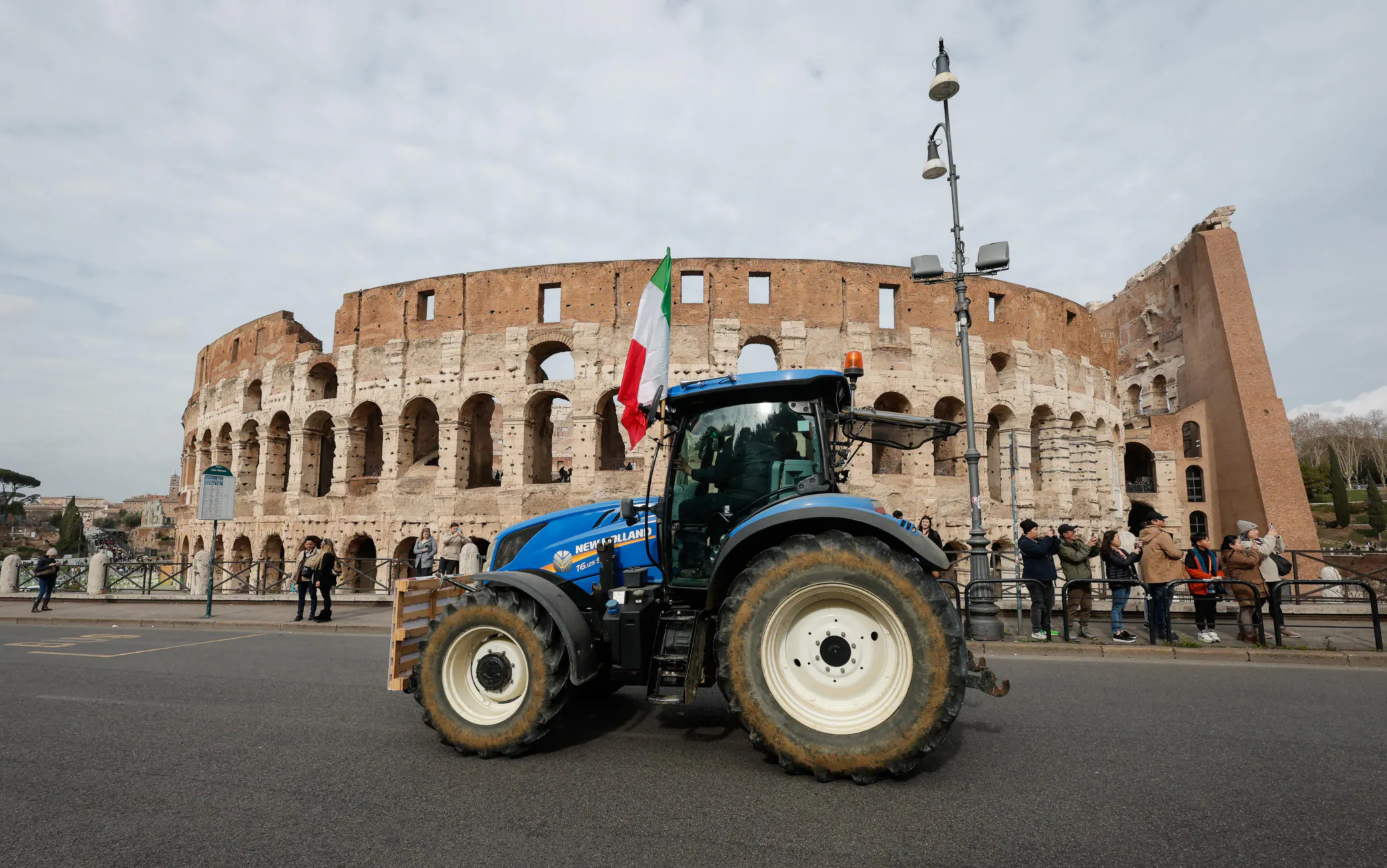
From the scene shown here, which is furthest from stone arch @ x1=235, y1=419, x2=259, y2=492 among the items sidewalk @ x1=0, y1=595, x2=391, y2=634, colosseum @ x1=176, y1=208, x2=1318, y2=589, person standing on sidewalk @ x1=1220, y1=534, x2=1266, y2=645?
person standing on sidewalk @ x1=1220, y1=534, x2=1266, y2=645

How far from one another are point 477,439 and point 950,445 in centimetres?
1585

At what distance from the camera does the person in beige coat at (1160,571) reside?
905cm

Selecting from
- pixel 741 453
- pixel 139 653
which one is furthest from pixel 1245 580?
pixel 139 653

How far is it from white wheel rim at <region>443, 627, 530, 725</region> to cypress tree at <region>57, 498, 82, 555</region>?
86.0 meters

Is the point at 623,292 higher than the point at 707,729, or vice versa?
the point at 623,292

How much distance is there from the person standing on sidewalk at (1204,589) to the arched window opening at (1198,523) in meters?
23.2

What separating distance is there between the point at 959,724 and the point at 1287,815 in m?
1.81

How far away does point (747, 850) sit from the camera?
2777 mm

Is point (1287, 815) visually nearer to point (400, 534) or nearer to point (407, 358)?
point (400, 534)

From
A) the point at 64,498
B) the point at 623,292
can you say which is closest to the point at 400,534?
the point at 623,292

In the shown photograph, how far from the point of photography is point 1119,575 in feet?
33.8

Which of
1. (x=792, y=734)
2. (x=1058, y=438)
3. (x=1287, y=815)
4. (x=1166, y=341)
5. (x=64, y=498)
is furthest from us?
(x=64, y=498)

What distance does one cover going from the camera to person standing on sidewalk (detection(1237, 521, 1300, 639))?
8.64 meters

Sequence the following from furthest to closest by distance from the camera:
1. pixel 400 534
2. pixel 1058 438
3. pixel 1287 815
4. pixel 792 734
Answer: pixel 1058 438
pixel 400 534
pixel 792 734
pixel 1287 815
